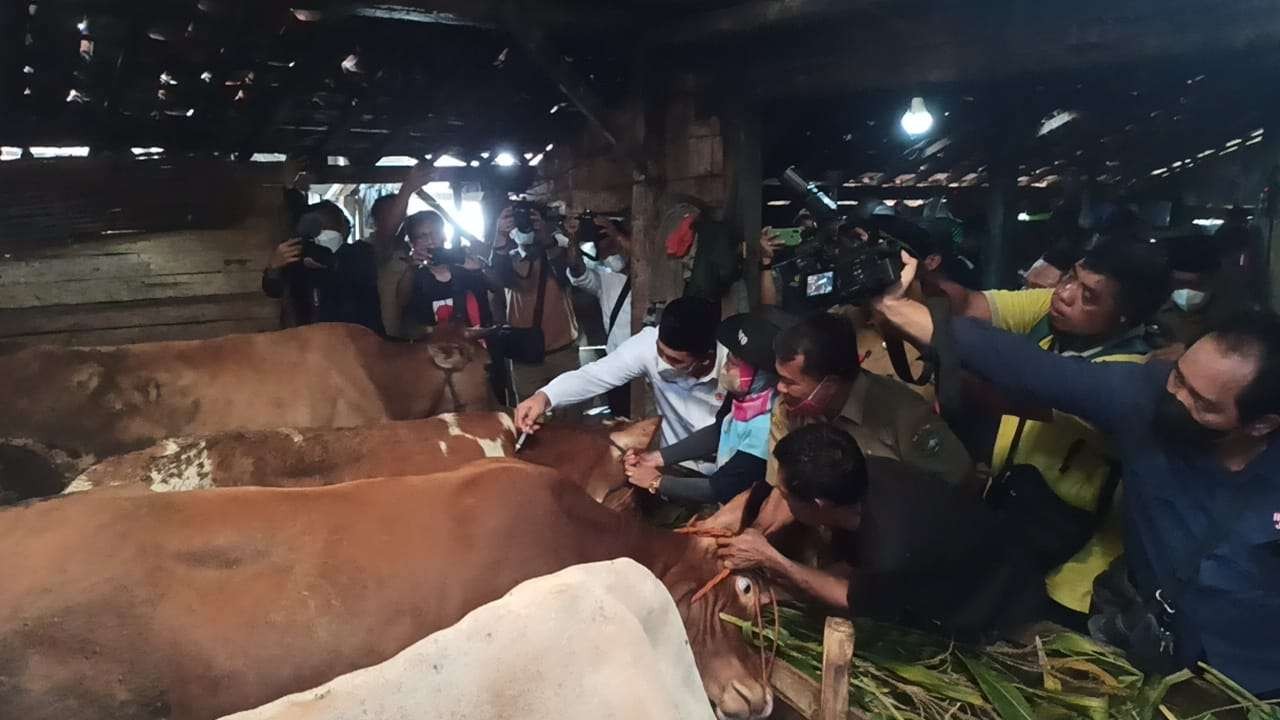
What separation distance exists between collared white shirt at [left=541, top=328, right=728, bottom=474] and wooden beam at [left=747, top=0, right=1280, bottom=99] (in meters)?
1.84

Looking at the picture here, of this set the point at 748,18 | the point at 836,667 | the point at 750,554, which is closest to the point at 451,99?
the point at 748,18

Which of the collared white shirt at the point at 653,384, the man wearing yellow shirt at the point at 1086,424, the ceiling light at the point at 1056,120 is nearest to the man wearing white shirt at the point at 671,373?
the collared white shirt at the point at 653,384

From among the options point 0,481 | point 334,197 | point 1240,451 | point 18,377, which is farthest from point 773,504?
point 334,197

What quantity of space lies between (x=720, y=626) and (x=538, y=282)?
14.2 feet

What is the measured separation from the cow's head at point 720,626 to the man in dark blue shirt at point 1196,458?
1094 millimetres

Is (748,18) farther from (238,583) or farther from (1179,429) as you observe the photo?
(238,583)

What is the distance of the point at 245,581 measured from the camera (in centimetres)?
212

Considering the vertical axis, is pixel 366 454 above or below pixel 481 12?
below

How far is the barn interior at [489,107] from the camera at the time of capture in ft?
14.0

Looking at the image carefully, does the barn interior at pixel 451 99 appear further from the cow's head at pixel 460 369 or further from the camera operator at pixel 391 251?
the cow's head at pixel 460 369

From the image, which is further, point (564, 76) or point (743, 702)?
point (564, 76)

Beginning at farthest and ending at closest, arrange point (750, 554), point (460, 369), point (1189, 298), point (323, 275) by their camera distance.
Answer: point (323, 275)
point (460, 369)
point (1189, 298)
point (750, 554)

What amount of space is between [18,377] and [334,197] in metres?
9.61

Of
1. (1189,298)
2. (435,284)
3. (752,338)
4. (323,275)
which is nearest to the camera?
(752,338)
